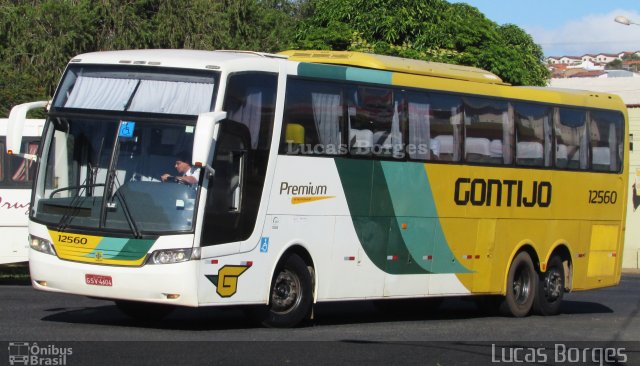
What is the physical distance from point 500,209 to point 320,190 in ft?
14.1

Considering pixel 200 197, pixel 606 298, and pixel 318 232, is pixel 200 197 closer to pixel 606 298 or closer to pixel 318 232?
pixel 318 232

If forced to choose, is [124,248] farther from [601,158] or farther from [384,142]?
[601,158]

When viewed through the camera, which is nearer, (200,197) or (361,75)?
(200,197)

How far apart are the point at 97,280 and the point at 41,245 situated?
0.97m

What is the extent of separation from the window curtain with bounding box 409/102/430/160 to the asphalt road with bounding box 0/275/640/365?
242 cm

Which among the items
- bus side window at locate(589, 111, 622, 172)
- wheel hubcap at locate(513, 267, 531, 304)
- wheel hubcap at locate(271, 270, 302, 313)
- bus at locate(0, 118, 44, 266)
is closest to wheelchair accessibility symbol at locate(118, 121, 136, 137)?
wheel hubcap at locate(271, 270, 302, 313)

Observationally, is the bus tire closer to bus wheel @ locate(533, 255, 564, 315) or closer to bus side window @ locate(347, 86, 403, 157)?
bus side window @ locate(347, 86, 403, 157)

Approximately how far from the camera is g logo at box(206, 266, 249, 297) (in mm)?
12820

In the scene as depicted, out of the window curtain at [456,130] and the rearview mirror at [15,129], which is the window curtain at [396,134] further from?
the rearview mirror at [15,129]

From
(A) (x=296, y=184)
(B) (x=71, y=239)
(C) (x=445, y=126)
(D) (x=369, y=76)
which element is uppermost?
(D) (x=369, y=76)

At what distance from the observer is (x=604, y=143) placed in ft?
65.3

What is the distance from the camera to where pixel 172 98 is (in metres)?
13.0

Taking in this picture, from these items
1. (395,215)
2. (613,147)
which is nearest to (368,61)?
(395,215)

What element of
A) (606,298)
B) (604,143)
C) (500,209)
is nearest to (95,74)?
(500,209)
